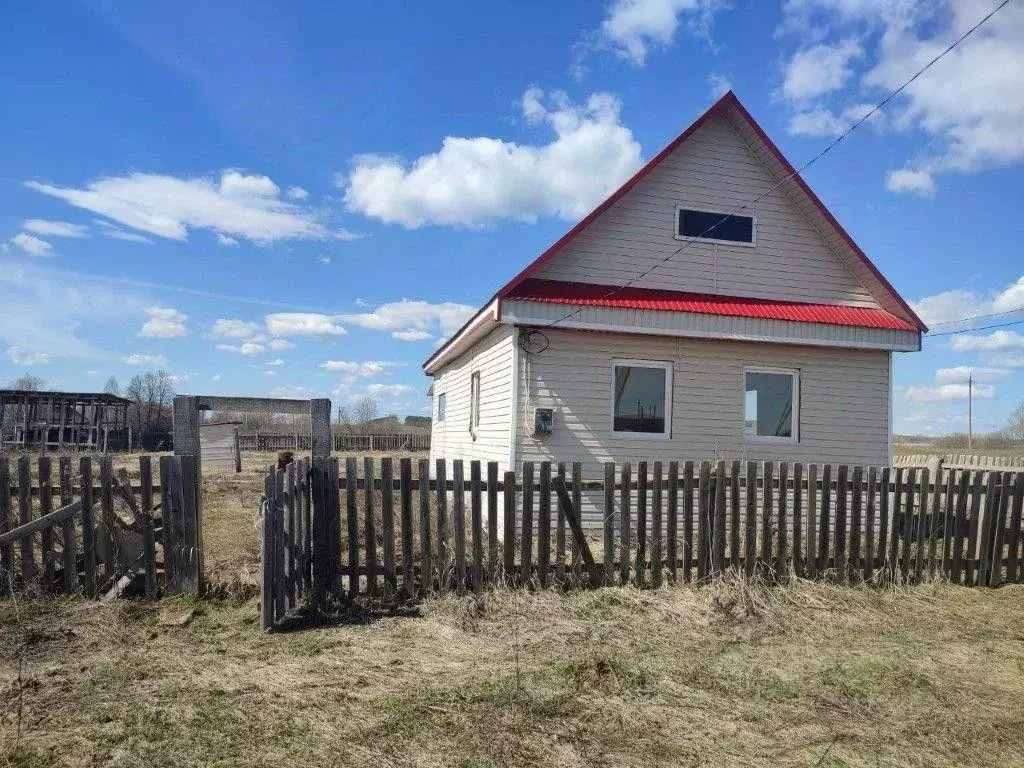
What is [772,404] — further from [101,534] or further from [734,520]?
[101,534]

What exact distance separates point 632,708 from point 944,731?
1.81 m

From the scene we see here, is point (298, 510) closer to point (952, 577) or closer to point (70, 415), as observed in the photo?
point (952, 577)

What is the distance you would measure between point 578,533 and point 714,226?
6.94 m

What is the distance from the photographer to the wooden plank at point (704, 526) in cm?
720

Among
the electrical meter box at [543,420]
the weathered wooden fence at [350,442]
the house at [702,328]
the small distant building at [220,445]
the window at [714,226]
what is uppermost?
the window at [714,226]

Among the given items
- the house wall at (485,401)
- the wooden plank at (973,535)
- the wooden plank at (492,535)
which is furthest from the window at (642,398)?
the wooden plank at (492,535)

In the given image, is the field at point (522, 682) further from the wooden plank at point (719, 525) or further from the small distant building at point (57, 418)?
the small distant building at point (57, 418)

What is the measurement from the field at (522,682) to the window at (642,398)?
433cm

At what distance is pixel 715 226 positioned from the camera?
11727mm

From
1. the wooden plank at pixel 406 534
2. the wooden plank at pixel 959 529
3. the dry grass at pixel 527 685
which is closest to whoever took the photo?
the dry grass at pixel 527 685

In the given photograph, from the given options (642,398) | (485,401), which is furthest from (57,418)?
(642,398)

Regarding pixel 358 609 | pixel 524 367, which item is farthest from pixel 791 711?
pixel 524 367

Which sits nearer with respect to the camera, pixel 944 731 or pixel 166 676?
pixel 944 731

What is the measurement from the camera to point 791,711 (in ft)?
13.9
